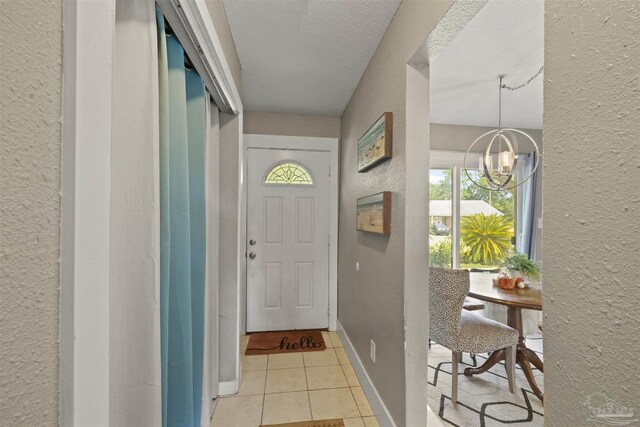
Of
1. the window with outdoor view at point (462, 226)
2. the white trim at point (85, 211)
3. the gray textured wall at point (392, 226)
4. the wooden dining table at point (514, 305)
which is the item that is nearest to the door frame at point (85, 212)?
the white trim at point (85, 211)

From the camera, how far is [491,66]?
7.47 feet

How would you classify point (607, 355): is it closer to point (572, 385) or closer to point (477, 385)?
point (572, 385)

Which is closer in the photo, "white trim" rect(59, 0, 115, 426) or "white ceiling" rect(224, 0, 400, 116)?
"white trim" rect(59, 0, 115, 426)

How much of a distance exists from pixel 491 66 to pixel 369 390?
263cm

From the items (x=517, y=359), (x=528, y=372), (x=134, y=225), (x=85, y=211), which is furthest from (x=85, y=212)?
(x=517, y=359)

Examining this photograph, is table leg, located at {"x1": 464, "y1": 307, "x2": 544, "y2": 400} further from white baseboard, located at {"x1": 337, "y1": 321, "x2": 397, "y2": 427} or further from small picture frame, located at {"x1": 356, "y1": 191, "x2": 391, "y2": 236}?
small picture frame, located at {"x1": 356, "y1": 191, "x2": 391, "y2": 236}

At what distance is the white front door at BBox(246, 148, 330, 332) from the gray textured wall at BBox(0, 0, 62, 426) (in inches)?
104

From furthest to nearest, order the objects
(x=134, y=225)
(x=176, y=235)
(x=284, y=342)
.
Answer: (x=284, y=342) → (x=176, y=235) → (x=134, y=225)

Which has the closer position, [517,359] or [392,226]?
[392,226]

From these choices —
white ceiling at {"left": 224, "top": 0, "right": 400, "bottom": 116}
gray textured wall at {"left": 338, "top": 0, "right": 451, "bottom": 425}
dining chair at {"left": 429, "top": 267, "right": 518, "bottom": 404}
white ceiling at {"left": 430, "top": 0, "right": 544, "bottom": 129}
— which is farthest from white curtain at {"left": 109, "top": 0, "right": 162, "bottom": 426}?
dining chair at {"left": 429, "top": 267, "right": 518, "bottom": 404}

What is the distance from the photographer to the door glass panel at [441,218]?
12.5 ft

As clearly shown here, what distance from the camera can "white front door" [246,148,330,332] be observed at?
3088 mm

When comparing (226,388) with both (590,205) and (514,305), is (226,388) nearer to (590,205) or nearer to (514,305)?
(514,305)

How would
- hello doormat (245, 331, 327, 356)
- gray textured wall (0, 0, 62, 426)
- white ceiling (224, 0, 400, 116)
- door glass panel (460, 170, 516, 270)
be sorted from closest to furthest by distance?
gray textured wall (0, 0, 62, 426), white ceiling (224, 0, 400, 116), hello doormat (245, 331, 327, 356), door glass panel (460, 170, 516, 270)
